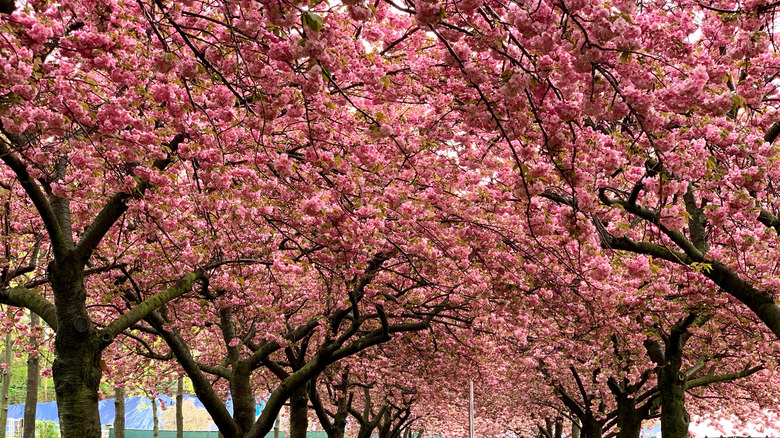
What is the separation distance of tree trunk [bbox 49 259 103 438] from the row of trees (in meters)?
0.03

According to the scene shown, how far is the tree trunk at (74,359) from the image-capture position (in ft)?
25.3

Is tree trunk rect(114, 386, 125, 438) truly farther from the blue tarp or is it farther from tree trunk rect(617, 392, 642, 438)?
the blue tarp

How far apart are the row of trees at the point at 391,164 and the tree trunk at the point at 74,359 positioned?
0.08 feet

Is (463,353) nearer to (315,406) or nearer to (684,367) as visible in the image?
(315,406)

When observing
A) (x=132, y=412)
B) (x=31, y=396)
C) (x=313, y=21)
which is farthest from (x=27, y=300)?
(x=132, y=412)

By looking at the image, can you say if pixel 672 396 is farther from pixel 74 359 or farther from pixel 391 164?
pixel 74 359

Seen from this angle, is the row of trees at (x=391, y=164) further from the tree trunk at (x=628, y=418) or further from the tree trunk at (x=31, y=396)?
the tree trunk at (x=628, y=418)

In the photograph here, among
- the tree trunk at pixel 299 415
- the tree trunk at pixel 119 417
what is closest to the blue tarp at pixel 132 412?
the tree trunk at pixel 119 417

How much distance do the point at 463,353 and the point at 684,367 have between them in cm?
639

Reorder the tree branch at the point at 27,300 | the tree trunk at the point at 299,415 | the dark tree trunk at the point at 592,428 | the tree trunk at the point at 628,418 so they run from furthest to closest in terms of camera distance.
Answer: the dark tree trunk at the point at 592,428
the tree trunk at the point at 628,418
the tree trunk at the point at 299,415
the tree branch at the point at 27,300

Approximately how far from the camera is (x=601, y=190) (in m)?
8.62

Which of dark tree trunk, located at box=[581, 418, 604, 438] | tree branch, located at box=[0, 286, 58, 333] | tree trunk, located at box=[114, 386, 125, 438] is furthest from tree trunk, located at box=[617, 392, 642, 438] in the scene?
tree branch, located at box=[0, 286, 58, 333]

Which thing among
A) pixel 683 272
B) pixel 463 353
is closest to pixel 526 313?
pixel 463 353

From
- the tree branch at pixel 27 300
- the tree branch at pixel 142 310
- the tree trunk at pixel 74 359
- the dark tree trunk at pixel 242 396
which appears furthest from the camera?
the dark tree trunk at pixel 242 396
